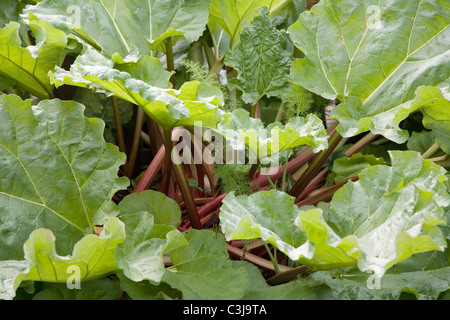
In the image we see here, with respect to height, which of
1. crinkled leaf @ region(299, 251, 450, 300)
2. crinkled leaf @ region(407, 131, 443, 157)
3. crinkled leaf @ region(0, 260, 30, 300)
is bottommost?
crinkled leaf @ region(299, 251, 450, 300)

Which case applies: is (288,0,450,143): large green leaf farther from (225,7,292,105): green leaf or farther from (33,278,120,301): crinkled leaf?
(33,278,120,301): crinkled leaf

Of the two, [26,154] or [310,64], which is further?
[310,64]

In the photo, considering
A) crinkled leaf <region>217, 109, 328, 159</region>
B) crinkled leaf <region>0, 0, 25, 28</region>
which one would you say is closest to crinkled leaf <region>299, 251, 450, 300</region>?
crinkled leaf <region>217, 109, 328, 159</region>

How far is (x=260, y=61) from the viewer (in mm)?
1126

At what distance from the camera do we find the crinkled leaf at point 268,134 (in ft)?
2.84

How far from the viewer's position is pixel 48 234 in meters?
0.74

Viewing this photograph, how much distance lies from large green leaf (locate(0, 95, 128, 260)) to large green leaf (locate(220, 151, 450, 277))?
274 mm

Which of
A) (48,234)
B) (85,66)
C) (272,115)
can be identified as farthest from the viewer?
(272,115)

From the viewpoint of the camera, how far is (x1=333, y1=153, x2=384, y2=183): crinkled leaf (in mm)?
1135

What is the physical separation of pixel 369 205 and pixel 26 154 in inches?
23.3

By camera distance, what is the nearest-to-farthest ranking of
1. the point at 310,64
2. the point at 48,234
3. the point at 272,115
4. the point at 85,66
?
the point at 48,234, the point at 85,66, the point at 310,64, the point at 272,115
